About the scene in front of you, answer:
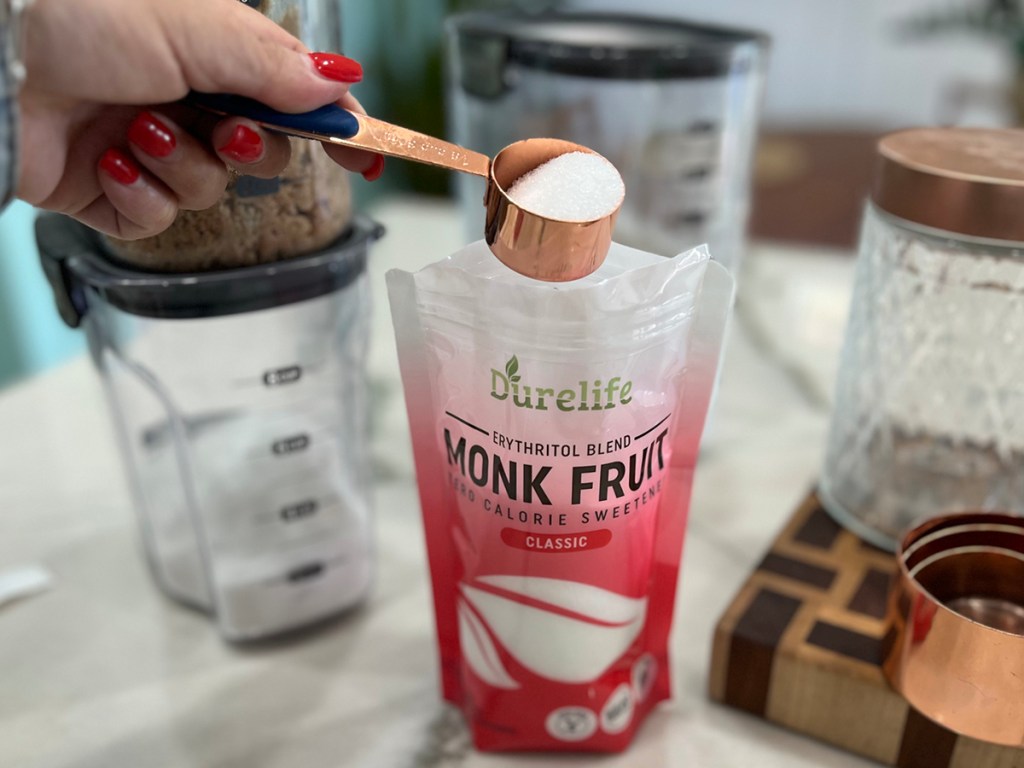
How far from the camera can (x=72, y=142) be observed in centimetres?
36

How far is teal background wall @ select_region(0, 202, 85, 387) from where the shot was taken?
770 millimetres

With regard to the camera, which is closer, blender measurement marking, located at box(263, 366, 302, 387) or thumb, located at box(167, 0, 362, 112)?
thumb, located at box(167, 0, 362, 112)

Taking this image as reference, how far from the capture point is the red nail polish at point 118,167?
0.35m

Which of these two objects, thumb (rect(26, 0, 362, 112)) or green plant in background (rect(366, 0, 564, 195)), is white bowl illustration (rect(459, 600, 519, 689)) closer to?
thumb (rect(26, 0, 362, 112))

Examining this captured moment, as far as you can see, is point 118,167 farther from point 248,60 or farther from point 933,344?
point 933,344

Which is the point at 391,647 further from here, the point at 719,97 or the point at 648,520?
the point at 719,97

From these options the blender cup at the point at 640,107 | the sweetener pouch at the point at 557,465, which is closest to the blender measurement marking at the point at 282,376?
the sweetener pouch at the point at 557,465

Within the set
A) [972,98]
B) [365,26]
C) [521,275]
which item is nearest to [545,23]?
[521,275]

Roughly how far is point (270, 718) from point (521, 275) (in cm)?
28

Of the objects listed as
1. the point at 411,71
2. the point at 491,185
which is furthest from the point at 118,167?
the point at 411,71

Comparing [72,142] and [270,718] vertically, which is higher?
[72,142]

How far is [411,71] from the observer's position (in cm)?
127

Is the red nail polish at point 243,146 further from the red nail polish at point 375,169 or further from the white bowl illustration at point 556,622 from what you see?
the white bowl illustration at point 556,622

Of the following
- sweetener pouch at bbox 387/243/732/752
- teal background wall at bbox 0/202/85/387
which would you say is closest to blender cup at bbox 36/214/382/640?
sweetener pouch at bbox 387/243/732/752
